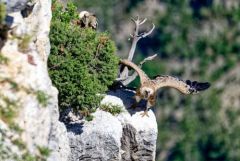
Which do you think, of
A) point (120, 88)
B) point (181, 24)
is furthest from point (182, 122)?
point (120, 88)

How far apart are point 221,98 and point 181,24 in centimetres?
1094

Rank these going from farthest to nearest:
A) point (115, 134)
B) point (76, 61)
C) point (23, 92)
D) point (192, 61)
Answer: point (192, 61), point (115, 134), point (76, 61), point (23, 92)

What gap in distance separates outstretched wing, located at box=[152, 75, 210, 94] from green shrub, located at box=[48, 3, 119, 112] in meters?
3.15

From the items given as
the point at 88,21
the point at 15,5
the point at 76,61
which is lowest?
the point at 15,5

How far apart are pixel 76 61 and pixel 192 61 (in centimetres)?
7400

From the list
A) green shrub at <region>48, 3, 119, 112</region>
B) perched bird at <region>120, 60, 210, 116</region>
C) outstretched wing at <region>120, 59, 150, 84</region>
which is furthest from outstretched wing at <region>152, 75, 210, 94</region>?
green shrub at <region>48, 3, 119, 112</region>

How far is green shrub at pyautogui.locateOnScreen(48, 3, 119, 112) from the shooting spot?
35.9 metres

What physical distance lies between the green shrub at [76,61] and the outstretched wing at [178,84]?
3155 mm

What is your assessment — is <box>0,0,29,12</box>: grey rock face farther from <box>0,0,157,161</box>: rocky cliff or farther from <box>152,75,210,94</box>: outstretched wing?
<box>152,75,210,94</box>: outstretched wing

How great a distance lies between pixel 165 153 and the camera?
340ft

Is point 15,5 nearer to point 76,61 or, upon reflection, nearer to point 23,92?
point 23,92

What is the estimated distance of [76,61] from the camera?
3616cm

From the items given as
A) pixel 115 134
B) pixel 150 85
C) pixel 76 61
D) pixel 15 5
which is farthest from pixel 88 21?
pixel 15 5

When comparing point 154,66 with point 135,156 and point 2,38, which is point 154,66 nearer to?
point 135,156
